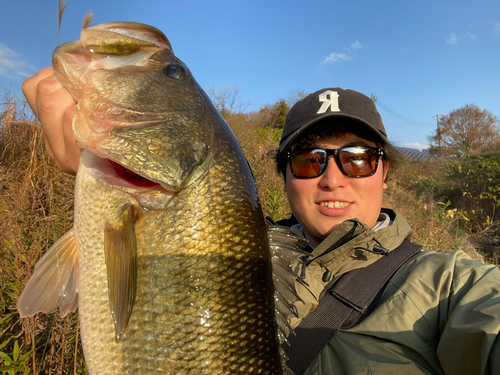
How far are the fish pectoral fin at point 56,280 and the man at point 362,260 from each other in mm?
481

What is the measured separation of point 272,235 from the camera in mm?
1385

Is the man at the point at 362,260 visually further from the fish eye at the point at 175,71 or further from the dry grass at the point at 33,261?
the dry grass at the point at 33,261

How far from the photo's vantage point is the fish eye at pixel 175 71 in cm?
140

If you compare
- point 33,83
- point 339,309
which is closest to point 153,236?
point 33,83

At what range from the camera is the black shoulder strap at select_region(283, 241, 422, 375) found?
1617 millimetres

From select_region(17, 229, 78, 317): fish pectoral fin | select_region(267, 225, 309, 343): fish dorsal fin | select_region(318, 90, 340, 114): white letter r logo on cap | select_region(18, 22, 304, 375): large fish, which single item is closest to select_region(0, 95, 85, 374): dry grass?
select_region(17, 229, 78, 317): fish pectoral fin

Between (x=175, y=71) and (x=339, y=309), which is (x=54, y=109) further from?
(x=339, y=309)

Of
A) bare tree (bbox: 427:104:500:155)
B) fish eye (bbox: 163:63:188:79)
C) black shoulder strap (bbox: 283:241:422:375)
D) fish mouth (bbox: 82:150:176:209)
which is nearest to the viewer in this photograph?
fish mouth (bbox: 82:150:176:209)

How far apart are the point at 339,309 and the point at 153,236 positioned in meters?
1.16

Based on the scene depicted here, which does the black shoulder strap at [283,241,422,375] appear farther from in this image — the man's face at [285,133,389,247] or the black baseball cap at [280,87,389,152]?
the black baseball cap at [280,87,389,152]

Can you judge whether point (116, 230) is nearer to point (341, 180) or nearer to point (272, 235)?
point (272, 235)

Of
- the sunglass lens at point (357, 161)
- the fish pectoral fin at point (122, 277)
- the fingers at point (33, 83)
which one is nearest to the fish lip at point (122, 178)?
the fish pectoral fin at point (122, 277)

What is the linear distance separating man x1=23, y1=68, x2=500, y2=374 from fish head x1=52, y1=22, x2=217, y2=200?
0.53 ft

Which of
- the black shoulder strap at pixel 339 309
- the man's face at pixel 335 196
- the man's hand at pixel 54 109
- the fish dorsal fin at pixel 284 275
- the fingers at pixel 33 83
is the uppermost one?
the fingers at pixel 33 83
